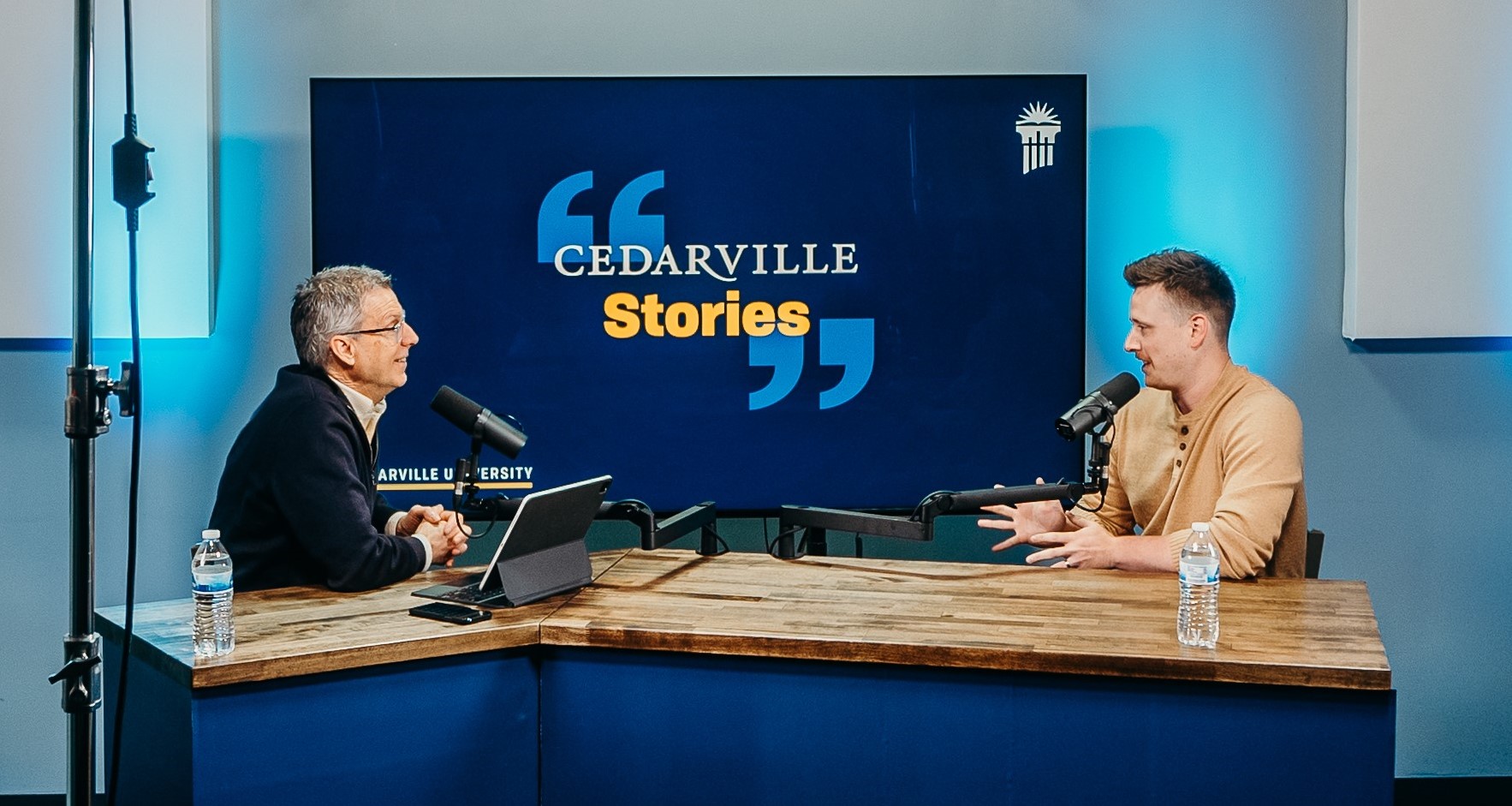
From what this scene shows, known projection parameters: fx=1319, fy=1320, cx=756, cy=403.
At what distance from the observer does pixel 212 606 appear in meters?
2.30

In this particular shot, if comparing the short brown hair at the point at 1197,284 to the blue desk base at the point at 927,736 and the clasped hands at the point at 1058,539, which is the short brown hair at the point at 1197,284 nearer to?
the clasped hands at the point at 1058,539

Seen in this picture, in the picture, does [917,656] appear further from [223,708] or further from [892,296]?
[892,296]

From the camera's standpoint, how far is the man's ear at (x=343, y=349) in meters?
3.00

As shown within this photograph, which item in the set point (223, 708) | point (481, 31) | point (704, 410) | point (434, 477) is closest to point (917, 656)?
point (223, 708)

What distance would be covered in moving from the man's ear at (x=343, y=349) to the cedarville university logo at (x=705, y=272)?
0.98 meters

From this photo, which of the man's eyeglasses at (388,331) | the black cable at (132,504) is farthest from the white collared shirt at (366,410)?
the black cable at (132,504)

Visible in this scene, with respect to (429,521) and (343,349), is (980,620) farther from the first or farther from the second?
(343,349)

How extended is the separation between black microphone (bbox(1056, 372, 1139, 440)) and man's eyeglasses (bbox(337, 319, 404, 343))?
1518 mm

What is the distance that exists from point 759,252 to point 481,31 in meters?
1.10

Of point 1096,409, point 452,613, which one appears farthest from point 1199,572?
point 452,613

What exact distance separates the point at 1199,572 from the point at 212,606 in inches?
68.9

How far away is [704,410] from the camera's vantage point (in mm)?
3936

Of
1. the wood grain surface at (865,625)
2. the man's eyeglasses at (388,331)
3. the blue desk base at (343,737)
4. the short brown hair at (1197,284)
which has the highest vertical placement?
the short brown hair at (1197,284)

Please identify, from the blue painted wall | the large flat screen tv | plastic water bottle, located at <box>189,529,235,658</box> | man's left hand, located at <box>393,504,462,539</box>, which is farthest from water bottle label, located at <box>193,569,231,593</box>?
the blue painted wall
